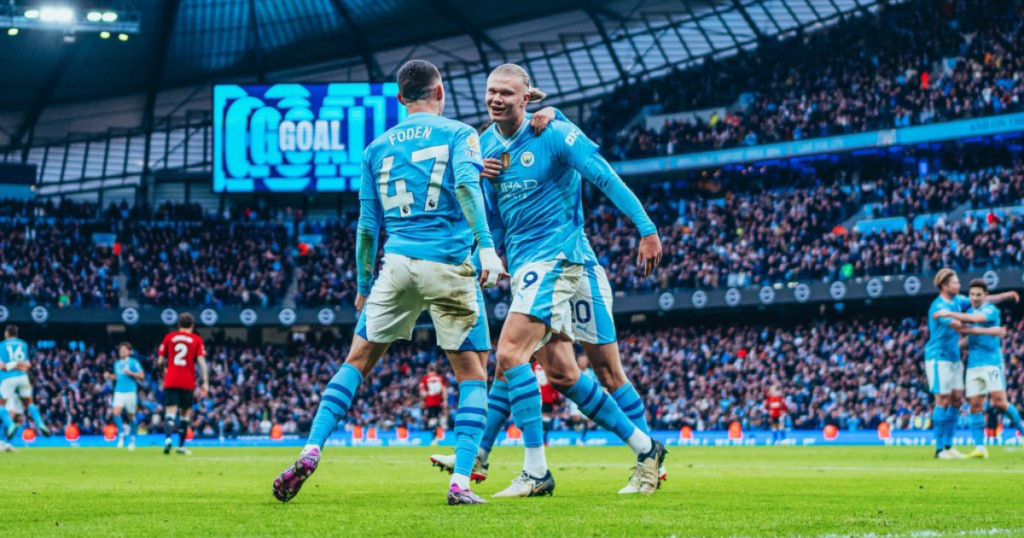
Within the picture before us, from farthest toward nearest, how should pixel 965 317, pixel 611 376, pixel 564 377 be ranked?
pixel 965 317
pixel 611 376
pixel 564 377

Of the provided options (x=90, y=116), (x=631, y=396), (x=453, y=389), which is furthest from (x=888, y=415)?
(x=90, y=116)

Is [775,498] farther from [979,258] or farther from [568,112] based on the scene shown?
[568,112]

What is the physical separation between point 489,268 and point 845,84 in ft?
132

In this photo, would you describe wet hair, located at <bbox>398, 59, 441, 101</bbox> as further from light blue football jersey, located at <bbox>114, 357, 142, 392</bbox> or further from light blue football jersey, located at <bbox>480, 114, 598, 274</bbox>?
light blue football jersey, located at <bbox>114, 357, 142, 392</bbox>

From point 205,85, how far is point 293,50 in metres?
4.59

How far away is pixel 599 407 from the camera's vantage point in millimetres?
8008

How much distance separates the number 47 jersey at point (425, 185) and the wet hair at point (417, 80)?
12cm

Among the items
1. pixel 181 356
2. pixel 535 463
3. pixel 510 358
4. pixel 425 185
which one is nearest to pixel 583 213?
Result: pixel 181 356

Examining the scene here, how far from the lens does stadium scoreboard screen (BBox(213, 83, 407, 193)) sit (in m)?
43.3

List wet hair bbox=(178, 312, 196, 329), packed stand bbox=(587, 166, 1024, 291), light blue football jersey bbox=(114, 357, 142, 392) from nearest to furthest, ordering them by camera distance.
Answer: wet hair bbox=(178, 312, 196, 329)
light blue football jersey bbox=(114, 357, 142, 392)
packed stand bbox=(587, 166, 1024, 291)

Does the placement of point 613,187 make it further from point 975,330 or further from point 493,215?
point 975,330

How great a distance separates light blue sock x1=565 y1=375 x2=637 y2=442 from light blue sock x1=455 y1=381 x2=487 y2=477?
1.04 meters

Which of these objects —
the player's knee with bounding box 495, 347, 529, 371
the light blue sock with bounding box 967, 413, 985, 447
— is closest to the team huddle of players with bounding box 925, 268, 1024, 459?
the light blue sock with bounding box 967, 413, 985, 447

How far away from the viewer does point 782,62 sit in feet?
156
